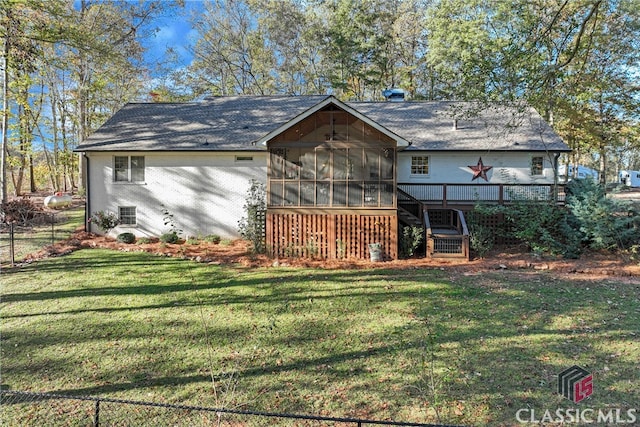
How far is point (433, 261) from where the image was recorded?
10.1 m

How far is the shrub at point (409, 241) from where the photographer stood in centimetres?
1055

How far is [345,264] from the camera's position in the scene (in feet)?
32.5

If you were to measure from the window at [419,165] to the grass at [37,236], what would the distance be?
1362 centimetres

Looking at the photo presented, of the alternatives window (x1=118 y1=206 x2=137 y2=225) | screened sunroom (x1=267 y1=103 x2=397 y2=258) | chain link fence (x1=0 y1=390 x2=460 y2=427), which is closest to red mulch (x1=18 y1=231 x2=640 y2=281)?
screened sunroom (x1=267 y1=103 x2=397 y2=258)

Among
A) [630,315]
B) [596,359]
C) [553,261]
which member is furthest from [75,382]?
[553,261]

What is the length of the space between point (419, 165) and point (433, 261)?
5369mm

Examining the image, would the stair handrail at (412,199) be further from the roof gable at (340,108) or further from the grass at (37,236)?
the grass at (37,236)

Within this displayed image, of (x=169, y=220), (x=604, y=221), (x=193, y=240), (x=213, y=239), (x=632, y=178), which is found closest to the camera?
(x=604, y=221)

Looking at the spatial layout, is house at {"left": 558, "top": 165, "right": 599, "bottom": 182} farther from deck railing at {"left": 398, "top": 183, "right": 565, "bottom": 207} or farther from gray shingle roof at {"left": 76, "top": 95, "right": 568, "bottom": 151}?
deck railing at {"left": 398, "top": 183, "right": 565, "bottom": 207}

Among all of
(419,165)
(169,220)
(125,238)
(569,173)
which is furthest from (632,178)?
(125,238)

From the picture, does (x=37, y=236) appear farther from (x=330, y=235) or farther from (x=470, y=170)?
(x=470, y=170)

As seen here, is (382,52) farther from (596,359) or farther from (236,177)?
(596,359)

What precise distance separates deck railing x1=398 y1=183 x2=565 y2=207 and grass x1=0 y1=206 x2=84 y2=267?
1275cm

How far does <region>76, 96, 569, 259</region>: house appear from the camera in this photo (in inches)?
415
